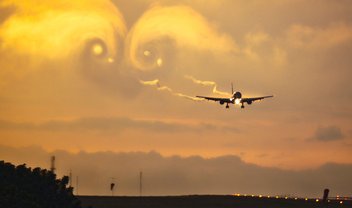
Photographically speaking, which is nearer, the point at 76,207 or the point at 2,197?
the point at 2,197

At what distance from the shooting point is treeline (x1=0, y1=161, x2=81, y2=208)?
15925cm

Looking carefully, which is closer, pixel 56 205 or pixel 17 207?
pixel 17 207

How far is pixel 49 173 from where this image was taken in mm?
172375

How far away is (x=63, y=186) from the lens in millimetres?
172625

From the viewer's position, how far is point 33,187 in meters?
168

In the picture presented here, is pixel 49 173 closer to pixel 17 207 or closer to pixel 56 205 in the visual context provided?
pixel 56 205

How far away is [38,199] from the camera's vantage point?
166250 mm

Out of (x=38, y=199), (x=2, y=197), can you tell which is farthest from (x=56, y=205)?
(x=2, y=197)

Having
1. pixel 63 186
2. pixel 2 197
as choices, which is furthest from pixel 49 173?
pixel 2 197

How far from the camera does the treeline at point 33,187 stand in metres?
159

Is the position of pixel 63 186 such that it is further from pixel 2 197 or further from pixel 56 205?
pixel 2 197

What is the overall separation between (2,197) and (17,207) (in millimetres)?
2868

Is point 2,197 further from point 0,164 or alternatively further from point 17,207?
point 0,164

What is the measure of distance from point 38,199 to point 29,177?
15.2 feet
